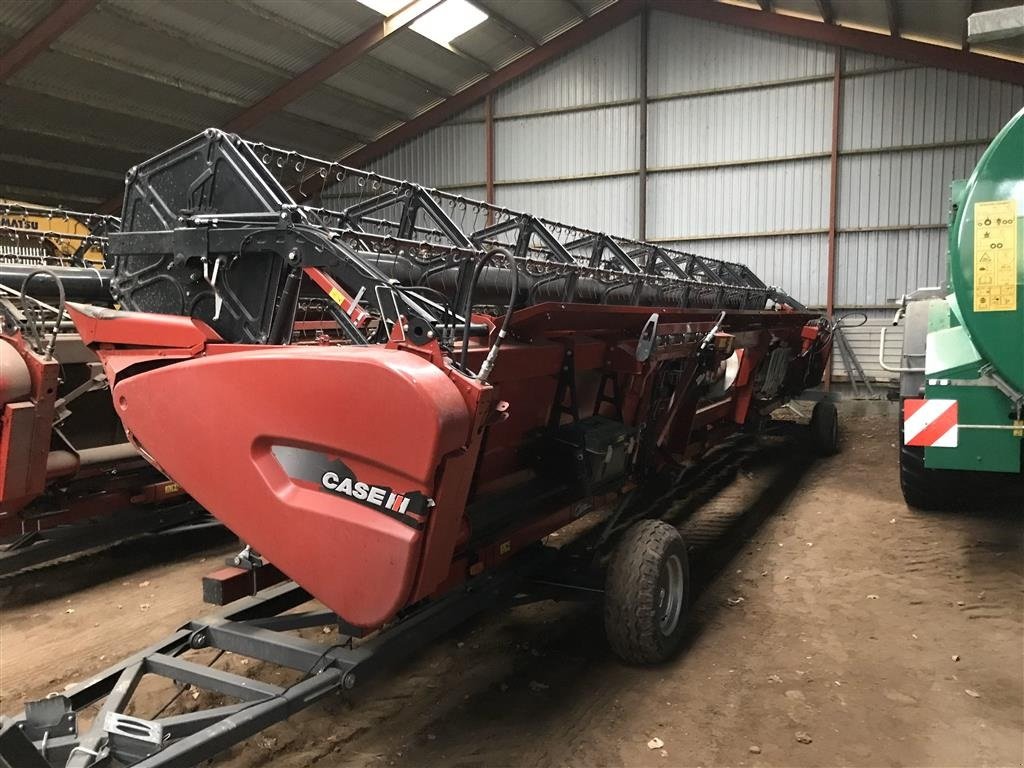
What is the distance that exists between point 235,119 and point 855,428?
10.4 meters

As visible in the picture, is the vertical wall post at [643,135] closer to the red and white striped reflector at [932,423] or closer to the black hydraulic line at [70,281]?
the red and white striped reflector at [932,423]

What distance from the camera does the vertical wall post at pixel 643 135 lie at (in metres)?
12.6

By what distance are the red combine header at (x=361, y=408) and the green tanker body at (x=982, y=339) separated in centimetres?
126

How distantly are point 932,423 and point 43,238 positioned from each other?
6.15 m

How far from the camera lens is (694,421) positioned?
4.84 meters

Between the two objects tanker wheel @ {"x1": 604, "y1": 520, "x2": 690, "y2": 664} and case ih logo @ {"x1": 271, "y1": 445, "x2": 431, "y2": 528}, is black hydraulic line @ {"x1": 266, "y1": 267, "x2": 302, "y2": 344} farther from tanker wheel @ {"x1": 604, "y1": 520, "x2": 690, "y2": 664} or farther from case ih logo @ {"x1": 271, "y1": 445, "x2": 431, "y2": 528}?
tanker wheel @ {"x1": 604, "y1": 520, "x2": 690, "y2": 664}

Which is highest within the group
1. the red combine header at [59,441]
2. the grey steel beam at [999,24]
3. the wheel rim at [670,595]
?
the grey steel beam at [999,24]

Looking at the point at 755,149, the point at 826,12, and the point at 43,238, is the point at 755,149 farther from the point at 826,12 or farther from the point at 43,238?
the point at 43,238

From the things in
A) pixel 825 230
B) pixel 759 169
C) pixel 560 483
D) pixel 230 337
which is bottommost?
pixel 560 483

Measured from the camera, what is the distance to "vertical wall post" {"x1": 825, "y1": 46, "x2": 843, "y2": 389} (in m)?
11.3

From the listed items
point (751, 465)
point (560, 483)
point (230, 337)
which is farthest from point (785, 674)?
point (751, 465)

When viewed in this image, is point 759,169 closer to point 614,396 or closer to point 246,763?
point 614,396

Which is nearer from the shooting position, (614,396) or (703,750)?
(703,750)

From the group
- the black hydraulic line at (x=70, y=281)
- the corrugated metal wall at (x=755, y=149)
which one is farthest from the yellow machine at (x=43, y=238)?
the corrugated metal wall at (x=755, y=149)
